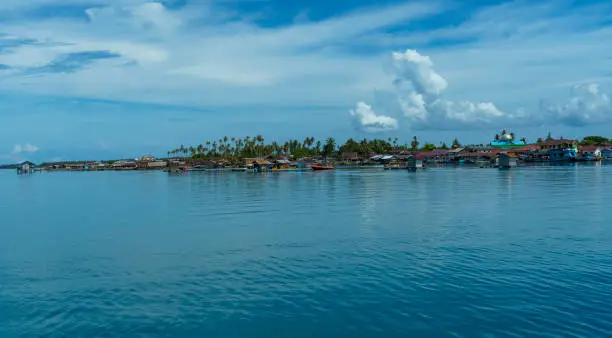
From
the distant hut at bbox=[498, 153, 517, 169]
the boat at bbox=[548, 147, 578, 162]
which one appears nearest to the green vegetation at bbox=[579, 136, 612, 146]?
the boat at bbox=[548, 147, 578, 162]

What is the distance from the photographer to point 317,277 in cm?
1639

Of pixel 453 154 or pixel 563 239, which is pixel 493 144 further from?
pixel 563 239

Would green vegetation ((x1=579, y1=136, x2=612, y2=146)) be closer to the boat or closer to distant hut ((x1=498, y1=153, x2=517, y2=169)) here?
the boat

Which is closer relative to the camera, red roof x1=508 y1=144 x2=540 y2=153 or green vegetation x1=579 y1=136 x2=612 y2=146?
red roof x1=508 y1=144 x2=540 y2=153

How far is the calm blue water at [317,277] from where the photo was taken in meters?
12.3

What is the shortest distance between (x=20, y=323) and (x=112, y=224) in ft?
62.7

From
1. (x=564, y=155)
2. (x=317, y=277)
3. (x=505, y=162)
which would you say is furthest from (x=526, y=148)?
(x=317, y=277)

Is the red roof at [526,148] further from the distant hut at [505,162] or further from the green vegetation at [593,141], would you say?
the distant hut at [505,162]

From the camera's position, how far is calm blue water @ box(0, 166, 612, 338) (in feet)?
40.2

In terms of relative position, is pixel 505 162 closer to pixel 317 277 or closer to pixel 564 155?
pixel 564 155

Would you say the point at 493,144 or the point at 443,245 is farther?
the point at 493,144

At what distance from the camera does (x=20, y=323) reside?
13.0 meters

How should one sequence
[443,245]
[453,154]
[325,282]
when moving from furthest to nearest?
1. [453,154]
2. [443,245]
3. [325,282]

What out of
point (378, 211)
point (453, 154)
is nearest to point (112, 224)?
point (378, 211)
